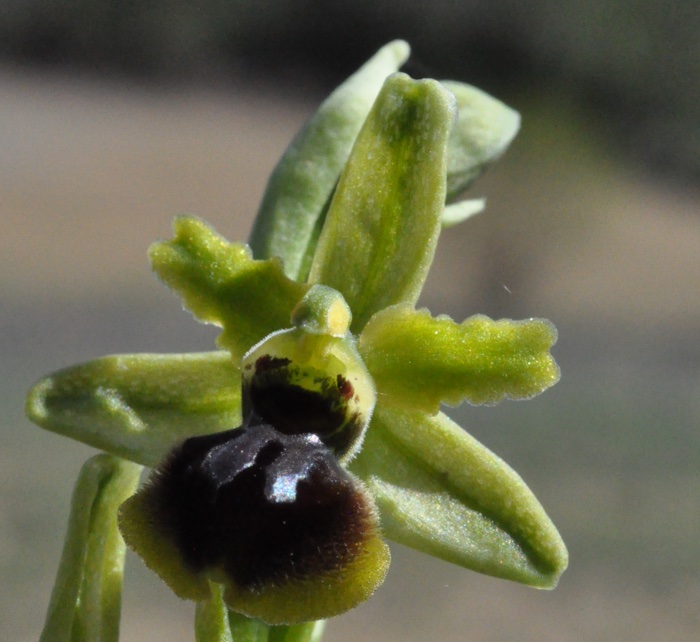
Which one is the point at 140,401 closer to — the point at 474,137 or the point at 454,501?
the point at 454,501

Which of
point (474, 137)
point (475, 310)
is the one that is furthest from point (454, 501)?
point (475, 310)

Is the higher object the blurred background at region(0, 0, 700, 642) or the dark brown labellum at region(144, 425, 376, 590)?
the blurred background at region(0, 0, 700, 642)

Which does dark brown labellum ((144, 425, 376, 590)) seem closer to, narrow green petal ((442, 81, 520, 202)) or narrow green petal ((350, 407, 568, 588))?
narrow green petal ((350, 407, 568, 588))

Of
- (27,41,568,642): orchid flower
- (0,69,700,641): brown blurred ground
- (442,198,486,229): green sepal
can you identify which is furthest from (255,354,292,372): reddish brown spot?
(0,69,700,641): brown blurred ground

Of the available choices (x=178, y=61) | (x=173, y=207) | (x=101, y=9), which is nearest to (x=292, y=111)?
(x=178, y=61)

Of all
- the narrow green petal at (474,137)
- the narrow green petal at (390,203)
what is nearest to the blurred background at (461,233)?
the narrow green petal at (474,137)
